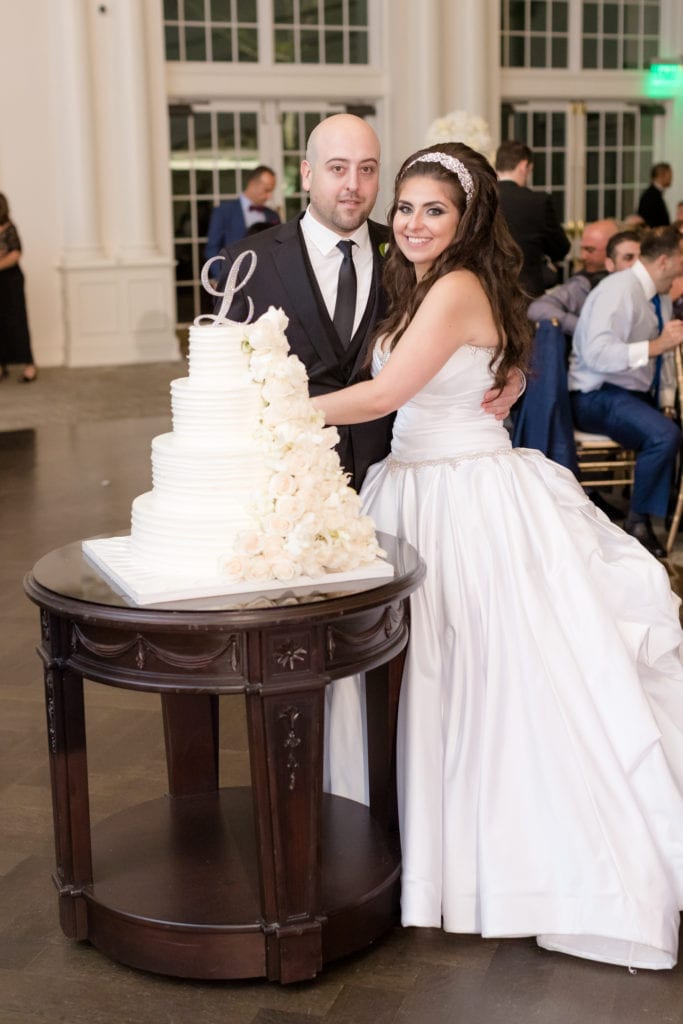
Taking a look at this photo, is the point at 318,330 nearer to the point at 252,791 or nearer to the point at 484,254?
the point at 484,254

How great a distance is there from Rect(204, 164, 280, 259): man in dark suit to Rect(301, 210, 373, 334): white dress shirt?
8672mm

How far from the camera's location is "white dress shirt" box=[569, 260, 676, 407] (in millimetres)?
6152

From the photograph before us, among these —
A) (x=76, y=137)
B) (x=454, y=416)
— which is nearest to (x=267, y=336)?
(x=454, y=416)

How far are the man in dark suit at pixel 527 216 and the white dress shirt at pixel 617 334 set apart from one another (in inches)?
37.9

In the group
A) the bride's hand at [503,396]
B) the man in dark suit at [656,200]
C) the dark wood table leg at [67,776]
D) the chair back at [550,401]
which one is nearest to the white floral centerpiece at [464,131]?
the chair back at [550,401]

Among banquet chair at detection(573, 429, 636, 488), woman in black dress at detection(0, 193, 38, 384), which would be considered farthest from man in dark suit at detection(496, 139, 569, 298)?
woman in black dress at detection(0, 193, 38, 384)

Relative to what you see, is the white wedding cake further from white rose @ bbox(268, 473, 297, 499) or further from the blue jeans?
the blue jeans

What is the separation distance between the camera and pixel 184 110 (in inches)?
545

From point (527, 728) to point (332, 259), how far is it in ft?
4.65

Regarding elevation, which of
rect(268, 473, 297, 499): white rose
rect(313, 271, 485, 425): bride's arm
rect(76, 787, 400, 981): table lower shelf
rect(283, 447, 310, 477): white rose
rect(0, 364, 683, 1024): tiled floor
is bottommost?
rect(0, 364, 683, 1024): tiled floor

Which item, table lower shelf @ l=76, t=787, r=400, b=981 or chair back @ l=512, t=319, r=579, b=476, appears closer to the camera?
table lower shelf @ l=76, t=787, r=400, b=981

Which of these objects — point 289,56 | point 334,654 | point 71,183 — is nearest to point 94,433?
point 71,183

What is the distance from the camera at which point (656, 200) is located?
15109mm

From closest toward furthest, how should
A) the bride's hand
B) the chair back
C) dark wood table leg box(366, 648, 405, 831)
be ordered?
dark wood table leg box(366, 648, 405, 831) → the bride's hand → the chair back
